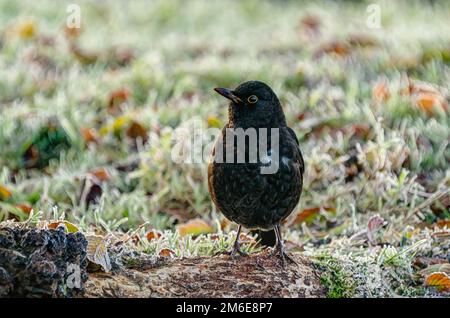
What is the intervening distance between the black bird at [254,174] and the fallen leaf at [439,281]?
0.65 metres

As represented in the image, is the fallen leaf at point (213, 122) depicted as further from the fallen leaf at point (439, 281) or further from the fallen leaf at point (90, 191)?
the fallen leaf at point (439, 281)

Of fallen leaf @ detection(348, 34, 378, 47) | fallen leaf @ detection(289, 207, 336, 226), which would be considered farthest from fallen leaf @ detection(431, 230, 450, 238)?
fallen leaf @ detection(348, 34, 378, 47)

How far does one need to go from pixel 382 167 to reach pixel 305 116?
1.17 metres

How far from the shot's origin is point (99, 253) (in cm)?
331

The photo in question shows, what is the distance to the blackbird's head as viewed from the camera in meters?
3.77

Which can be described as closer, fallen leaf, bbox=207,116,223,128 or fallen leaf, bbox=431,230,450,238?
fallen leaf, bbox=431,230,450,238

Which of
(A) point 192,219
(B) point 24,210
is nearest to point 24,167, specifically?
(B) point 24,210

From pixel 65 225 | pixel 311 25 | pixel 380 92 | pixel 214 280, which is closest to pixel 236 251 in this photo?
pixel 214 280

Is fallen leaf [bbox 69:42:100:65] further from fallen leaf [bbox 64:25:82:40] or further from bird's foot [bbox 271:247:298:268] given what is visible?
bird's foot [bbox 271:247:298:268]

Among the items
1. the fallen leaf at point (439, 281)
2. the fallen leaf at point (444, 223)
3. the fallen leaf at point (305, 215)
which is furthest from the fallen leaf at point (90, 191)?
the fallen leaf at point (439, 281)

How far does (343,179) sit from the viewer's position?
199 inches

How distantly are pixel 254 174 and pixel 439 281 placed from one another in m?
0.96

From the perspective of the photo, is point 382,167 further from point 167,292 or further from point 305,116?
point 167,292

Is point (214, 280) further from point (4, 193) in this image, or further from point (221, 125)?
point (221, 125)
